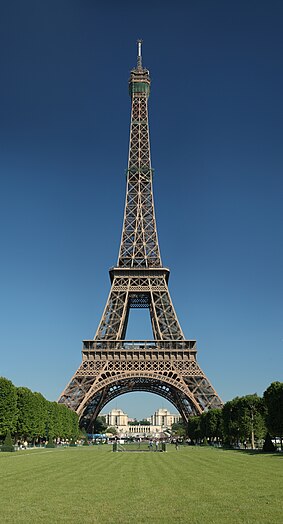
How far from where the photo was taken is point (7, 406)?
196 feet

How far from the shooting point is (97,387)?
72250 mm

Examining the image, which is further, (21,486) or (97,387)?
(97,387)

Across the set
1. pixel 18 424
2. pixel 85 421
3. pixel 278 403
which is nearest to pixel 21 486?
pixel 278 403

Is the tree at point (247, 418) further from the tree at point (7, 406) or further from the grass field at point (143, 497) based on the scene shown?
the grass field at point (143, 497)

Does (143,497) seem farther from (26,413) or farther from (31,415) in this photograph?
(31,415)

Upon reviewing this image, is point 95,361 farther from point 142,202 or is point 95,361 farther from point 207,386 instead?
point 142,202

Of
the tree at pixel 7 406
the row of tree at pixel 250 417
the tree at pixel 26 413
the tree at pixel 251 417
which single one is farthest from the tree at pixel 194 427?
the tree at pixel 7 406

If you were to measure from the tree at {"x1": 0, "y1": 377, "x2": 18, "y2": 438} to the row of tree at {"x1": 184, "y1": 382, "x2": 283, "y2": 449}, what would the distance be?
24920mm

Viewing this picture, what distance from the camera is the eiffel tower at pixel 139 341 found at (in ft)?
244

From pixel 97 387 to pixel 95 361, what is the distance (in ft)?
14.6

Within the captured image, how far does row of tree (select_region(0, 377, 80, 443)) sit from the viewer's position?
59.9 meters

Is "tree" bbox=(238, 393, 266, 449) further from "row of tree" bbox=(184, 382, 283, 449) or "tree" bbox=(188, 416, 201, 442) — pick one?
"tree" bbox=(188, 416, 201, 442)

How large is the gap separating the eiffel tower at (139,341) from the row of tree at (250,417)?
3771mm

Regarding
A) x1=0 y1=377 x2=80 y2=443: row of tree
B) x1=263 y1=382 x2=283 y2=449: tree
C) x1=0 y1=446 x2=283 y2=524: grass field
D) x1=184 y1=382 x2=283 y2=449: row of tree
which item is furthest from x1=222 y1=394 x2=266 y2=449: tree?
x1=0 y1=446 x2=283 y2=524: grass field
